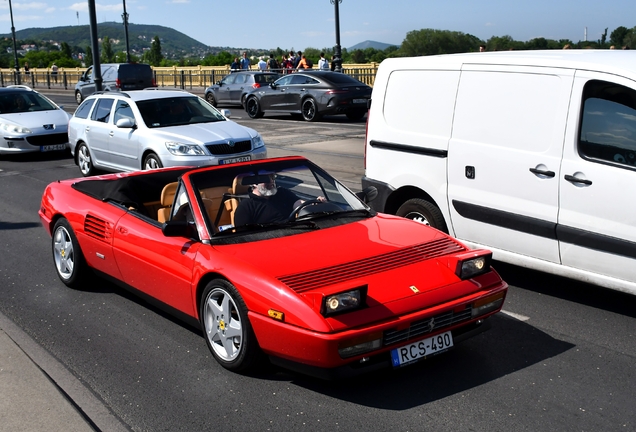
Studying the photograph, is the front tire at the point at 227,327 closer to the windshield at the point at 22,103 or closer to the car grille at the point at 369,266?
the car grille at the point at 369,266

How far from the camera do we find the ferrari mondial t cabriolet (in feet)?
14.0

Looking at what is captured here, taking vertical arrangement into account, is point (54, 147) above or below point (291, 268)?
below

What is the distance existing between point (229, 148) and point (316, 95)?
431 inches

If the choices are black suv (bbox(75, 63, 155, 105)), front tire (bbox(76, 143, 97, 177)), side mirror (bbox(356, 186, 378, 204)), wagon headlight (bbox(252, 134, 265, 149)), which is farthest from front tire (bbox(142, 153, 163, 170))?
black suv (bbox(75, 63, 155, 105))

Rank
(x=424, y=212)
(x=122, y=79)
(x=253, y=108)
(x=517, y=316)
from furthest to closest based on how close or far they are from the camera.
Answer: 1. (x=122, y=79)
2. (x=253, y=108)
3. (x=424, y=212)
4. (x=517, y=316)

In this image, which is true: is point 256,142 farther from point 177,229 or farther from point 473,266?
point 473,266

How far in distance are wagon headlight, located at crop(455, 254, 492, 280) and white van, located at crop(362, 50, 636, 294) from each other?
1152mm

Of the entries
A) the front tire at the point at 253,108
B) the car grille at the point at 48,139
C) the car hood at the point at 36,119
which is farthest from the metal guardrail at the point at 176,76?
the car grille at the point at 48,139

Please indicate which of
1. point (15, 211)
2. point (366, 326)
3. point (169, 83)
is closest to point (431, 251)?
point (366, 326)

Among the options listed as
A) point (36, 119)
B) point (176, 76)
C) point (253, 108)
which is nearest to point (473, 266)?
point (36, 119)

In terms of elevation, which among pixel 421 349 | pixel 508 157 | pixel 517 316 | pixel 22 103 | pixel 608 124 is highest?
pixel 608 124

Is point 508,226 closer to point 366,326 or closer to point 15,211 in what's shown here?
point 366,326

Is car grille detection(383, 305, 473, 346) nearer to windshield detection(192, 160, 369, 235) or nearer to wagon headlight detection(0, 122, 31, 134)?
windshield detection(192, 160, 369, 235)

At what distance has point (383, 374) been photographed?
472 centimetres
